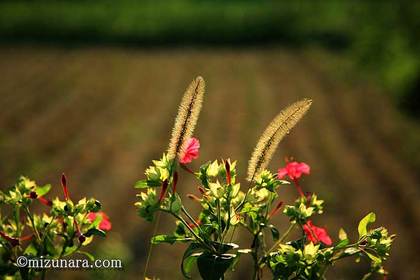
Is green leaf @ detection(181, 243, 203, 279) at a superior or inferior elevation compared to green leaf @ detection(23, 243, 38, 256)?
inferior

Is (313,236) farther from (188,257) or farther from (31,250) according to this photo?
(31,250)

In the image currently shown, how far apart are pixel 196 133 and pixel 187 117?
6.97 m

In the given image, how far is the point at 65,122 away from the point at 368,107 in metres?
4.32

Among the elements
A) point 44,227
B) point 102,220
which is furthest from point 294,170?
point 44,227

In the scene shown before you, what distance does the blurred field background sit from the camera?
20.6ft

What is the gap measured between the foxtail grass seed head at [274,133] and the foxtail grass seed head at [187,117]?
5.4 inches

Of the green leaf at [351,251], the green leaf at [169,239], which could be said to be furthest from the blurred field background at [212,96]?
the green leaf at [351,251]

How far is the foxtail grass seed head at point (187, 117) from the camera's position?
1.30 metres

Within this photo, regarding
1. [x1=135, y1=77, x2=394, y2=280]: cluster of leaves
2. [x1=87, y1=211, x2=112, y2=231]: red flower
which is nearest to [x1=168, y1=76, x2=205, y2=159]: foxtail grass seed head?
[x1=135, y1=77, x2=394, y2=280]: cluster of leaves

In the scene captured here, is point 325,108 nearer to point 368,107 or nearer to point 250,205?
point 368,107

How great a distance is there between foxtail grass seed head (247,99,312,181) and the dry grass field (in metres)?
2.47

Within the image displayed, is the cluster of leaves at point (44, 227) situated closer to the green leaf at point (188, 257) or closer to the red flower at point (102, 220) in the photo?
the red flower at point (102, 220)

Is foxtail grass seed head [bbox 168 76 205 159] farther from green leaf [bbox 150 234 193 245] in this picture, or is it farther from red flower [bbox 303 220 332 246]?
red flower [bbox 303 220 332 246]

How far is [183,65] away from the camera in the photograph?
12.9 meters
